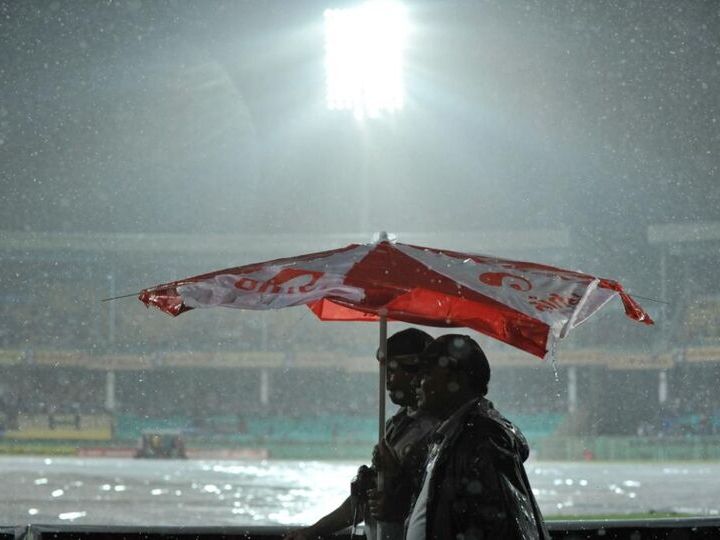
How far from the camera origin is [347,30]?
3072cm

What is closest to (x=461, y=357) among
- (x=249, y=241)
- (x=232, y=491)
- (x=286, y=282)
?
(x=286, y=282)

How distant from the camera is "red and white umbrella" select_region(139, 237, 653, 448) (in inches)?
111

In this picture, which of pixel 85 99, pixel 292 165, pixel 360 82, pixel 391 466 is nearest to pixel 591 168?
pixel 292 165

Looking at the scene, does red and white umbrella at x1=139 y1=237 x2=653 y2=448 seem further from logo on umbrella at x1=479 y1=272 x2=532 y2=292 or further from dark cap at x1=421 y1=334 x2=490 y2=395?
dark cap at x1=421 y1=334 x2=490 y2=395

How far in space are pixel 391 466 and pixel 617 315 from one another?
3654 cm

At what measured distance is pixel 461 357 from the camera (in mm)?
2629

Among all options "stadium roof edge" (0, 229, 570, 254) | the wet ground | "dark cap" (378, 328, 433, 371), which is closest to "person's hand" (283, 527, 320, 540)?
"dark cap" (378, 328, 433, 371)

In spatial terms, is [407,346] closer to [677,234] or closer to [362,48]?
[362,48]

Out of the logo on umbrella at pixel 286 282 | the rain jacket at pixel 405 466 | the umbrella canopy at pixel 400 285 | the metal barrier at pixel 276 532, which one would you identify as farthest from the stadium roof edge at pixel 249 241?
the logo on umbrella at pixel 286 282

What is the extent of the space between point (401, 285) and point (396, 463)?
56 cm

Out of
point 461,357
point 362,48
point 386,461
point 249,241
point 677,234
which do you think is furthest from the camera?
point 249,241

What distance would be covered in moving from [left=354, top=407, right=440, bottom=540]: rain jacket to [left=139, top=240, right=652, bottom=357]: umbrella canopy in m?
0.40

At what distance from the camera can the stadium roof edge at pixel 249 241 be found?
4103 cm

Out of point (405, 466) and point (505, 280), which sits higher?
point (505, 280)
